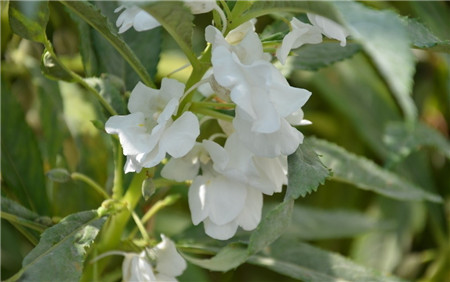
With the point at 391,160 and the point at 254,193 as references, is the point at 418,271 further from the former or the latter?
the point at 254,193

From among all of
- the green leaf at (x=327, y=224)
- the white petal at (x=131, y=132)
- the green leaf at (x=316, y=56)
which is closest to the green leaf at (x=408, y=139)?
the green leaf at (x=327, y=224)

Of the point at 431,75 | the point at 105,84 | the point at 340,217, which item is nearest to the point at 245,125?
the point at 105,84

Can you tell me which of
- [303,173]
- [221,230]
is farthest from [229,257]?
[303,173]

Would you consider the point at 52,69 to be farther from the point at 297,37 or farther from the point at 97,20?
the point at 297,37

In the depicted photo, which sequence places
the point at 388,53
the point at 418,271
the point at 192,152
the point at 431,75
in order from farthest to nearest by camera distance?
the point at 431,75 → the point at 418,271 → the point at 192,152 → the point at 388,53

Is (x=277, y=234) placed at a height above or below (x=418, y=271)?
above

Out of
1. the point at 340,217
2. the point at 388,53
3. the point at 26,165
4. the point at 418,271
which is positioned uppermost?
the point at 388,53

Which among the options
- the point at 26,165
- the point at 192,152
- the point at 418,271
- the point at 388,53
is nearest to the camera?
the point at 388,53
